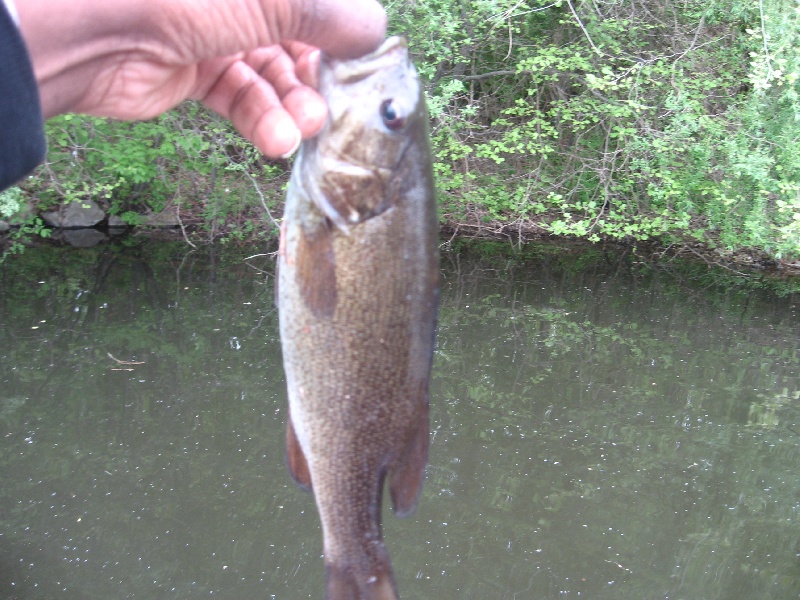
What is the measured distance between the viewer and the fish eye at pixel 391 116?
1582 mm

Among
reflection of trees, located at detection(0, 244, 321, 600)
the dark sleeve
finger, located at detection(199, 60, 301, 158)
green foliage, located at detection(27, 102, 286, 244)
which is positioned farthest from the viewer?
green foliage, located at detection(27, 102, 286, 244)

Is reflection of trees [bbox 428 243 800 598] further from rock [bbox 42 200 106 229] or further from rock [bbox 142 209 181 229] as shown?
rock [bbox 42 200 106 229]

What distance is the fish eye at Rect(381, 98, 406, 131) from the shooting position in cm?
158

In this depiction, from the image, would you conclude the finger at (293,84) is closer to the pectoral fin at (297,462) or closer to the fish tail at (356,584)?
the pectoral fin at (297,462)

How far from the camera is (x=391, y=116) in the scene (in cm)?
159

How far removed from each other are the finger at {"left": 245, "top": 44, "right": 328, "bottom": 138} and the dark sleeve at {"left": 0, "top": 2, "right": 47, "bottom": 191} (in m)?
0.57

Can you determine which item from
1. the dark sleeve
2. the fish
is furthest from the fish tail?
the dark sleeve

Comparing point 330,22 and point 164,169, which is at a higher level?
point 330,22

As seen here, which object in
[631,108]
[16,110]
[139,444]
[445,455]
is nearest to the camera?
[16,110]

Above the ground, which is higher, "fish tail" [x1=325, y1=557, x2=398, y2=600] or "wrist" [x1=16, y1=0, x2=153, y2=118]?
"wrist" [x1=16, y1=0, x2=153, y2=118]

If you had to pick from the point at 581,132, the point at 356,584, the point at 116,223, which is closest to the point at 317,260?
the point at 356,584

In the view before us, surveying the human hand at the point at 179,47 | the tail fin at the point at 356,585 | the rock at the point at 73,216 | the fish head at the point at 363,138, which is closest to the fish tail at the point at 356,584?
the tail fin at the point at 356,585

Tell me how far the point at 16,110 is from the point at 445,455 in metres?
4.92

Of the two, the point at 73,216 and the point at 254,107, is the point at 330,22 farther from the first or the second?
the point at 73,216
